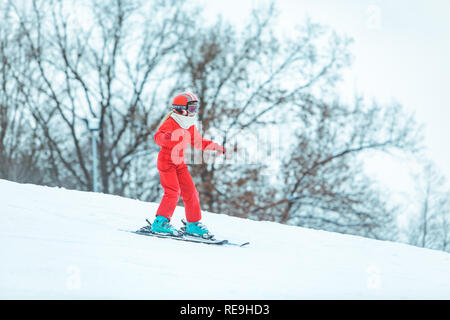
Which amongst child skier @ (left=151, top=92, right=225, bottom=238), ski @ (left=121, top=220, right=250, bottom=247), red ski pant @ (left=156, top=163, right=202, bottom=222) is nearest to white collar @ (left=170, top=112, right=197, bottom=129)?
child skier @ (left=151, top=92, right=225, bottom=238)

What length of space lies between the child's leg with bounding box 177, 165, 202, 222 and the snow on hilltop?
57cm

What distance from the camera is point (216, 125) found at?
18.5 m

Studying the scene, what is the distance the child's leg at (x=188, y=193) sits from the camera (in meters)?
6.30

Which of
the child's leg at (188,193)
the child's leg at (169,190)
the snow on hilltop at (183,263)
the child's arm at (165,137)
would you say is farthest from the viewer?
the child's leg at (188,193)

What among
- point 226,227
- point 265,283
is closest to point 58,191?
point 226,227

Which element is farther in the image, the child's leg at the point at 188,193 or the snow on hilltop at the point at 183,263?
the child's leg at the point at 188,193

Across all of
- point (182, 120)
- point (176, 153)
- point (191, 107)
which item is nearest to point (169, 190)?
point (176, 153)

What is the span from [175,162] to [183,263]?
1.66m

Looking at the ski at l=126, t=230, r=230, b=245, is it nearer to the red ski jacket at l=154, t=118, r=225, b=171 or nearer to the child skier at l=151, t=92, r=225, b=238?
the child skier at l=151, t=92, r=225, b=238

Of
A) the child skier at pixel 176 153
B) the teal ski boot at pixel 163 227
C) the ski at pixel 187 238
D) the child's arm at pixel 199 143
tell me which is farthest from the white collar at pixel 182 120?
the ski at pixel 187 238

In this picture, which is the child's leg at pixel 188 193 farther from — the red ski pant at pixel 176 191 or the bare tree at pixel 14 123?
the bare tree at pixel 14 123

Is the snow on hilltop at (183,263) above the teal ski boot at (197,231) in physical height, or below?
below

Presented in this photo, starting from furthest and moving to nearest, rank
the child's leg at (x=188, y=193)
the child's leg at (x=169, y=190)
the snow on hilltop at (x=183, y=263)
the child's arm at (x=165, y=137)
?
the child's leg at (x=188, y=193) → the child's leg at (x=169, y=190) → the child's arm at (x=165, y=137) → the snow on hilltop at (x=183, y=263)

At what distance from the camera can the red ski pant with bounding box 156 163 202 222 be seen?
6160 mm
